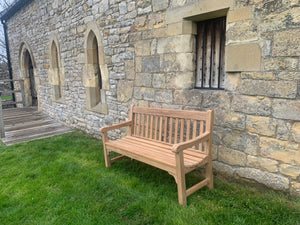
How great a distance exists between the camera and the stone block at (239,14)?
261 centimetres

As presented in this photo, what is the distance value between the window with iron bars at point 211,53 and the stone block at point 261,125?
2.24 ft

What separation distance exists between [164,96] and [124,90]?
112 cm

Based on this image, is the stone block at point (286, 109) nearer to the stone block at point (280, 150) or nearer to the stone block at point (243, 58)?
the stone block at point (280, 150)

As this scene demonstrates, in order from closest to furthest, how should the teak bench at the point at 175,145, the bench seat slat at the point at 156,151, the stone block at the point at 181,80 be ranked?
the teak bench at the point at 175,145 → the bench seat slat at the point at 156,151 → the stone block at the point at 181,80

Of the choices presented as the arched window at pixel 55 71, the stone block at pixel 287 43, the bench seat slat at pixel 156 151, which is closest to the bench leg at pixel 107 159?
the bench seat slat at pixel 156 151

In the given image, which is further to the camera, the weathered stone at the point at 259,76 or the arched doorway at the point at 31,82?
the arched doorway at the point at 31,82

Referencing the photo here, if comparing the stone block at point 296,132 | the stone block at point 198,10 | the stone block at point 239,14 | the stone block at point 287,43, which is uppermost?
the stone block at point 198,10

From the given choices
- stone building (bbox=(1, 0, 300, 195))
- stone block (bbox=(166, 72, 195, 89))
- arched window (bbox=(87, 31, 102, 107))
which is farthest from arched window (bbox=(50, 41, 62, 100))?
stone block (bbox=(166, 72, 195, 89))

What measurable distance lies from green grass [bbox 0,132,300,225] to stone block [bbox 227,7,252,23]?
206cm

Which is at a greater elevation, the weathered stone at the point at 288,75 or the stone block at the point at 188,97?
the weathered stone at the point at 288,75

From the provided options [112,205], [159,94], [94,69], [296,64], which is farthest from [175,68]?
[94,69]

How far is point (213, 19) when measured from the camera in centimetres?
318

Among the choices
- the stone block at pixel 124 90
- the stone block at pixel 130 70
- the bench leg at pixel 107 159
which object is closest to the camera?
the bench leg at pixel 107 159

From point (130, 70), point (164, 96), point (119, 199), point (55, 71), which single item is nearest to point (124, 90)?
point (130, 70)
